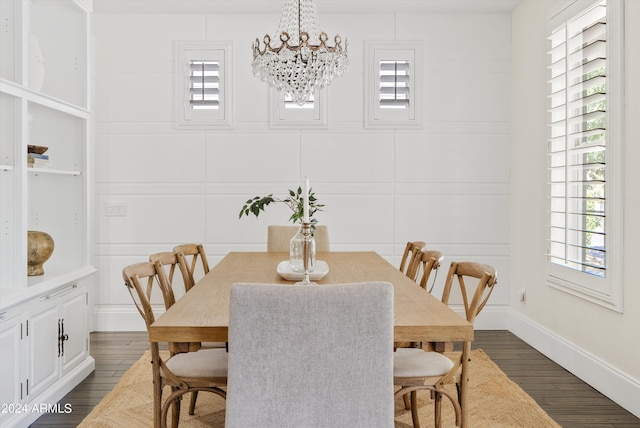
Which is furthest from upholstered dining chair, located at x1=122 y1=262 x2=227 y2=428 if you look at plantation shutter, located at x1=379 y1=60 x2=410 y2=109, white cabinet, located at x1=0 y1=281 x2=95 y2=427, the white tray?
plantation shutter, located at x1=379 y1=60 x2=410 y2=109

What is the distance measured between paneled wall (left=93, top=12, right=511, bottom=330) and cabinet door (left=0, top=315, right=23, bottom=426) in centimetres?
186

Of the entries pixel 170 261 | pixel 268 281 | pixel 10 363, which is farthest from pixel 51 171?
pixel 268 281

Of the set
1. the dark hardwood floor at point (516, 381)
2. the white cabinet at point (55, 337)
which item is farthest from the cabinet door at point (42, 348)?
the dark hardwood floor at point (516, 381)

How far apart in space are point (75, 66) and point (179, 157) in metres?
1.24

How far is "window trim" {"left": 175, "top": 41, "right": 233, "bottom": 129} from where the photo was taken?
13.9 ft

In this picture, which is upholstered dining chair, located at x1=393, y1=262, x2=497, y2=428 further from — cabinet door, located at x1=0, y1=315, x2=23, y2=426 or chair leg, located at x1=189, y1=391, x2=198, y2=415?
cabinet door, located at x1=0, y1=315, x2=23, y2=426

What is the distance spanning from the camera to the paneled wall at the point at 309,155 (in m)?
4.25

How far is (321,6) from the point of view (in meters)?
4.12

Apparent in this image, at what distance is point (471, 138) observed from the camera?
430 centimetres

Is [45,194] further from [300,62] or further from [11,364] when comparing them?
[300,62]

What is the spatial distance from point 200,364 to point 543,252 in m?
2.83

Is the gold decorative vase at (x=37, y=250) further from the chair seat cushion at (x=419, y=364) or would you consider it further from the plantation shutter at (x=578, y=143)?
the plantation shutter at (x=578, y=143)

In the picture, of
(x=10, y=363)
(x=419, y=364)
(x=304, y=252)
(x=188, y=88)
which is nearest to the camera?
(x=419, y=364)

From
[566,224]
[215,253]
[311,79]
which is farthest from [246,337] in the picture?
[215,253]
